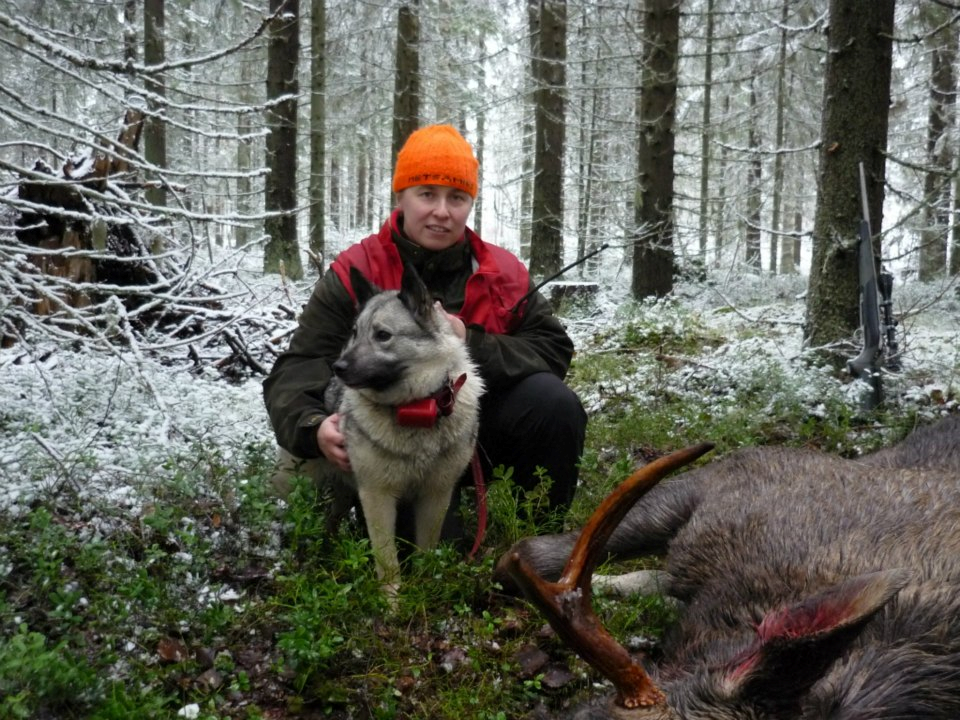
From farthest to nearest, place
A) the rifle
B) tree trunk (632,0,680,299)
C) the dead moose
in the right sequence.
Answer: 1. tree trunk (632,0,680,299)
2. the rifle
3. the dead moose

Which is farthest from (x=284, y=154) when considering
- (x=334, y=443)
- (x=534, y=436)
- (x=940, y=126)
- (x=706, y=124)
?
(x=940, y=126)

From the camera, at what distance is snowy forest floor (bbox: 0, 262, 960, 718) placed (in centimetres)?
283

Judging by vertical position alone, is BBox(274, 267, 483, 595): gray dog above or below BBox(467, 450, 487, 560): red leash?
above

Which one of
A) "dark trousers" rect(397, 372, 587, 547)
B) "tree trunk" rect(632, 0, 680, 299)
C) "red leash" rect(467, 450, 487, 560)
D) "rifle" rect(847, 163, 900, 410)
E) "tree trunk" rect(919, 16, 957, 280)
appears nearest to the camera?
"red leash" rect(467, 450, 487, 560)

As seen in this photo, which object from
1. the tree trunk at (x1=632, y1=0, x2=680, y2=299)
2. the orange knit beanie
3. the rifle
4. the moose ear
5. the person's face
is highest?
the tree trunk at (x1=632, y1=0, x2=680, y2=299)

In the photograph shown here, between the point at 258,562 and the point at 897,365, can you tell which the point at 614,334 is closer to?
the point at 897,365

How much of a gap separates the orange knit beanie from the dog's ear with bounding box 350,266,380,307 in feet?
1.94

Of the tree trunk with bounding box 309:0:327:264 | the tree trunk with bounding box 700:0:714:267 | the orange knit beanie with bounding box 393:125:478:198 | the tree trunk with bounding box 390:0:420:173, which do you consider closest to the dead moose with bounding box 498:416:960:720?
the orange knit beanie with bounding box 393:125:478:198

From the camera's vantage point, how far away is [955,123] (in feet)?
52.1

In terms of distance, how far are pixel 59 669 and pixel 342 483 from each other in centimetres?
180

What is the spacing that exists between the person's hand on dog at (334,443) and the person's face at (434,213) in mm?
1075

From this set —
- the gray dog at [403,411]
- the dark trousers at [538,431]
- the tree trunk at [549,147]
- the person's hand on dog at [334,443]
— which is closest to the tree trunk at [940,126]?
the tree trunk at [549,147]

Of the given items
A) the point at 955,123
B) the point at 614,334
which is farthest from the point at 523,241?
the point at 614,334

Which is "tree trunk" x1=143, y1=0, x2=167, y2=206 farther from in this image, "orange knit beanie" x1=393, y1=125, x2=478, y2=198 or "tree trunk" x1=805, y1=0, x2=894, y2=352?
"tree trunk" x1=805, y1=0, x2=894, y2=352
